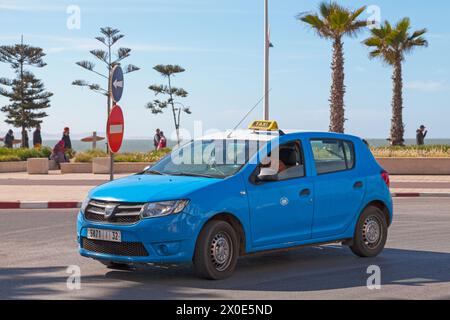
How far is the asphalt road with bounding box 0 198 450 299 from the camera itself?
7.89 metres

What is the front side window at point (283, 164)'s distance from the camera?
9000mm

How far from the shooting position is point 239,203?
8664 mm

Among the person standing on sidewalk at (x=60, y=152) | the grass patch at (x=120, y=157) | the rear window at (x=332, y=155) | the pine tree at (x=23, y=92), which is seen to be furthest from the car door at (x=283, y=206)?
the pine tree at (x=23, y=92)

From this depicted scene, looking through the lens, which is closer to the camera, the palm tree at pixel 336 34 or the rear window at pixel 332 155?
the rear window at pixel 332 155

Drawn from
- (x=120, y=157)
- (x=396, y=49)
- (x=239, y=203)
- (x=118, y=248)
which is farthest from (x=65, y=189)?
(x=396, y=49)

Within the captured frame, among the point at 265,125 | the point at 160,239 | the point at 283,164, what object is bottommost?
the point at 160,239

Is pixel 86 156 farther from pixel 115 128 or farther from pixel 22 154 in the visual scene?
pixel 115 128

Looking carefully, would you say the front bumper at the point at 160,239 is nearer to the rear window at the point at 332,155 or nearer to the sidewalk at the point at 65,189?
the rear window at the point at 332,155

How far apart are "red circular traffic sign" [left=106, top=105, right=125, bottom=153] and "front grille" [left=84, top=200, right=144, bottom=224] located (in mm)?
7202

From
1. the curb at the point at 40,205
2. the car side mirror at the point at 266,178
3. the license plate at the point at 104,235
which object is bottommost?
the curb at the point at 40,205

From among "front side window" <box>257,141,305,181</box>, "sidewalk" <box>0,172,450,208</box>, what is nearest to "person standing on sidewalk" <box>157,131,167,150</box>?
"sidewalk" <box>0,172,450,208</box>

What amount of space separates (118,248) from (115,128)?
7.73 metres

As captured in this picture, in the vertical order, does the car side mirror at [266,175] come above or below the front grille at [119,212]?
above

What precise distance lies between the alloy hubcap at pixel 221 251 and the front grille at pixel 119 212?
86 cm
